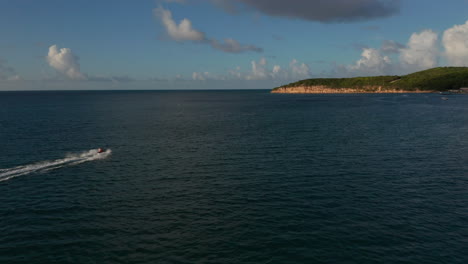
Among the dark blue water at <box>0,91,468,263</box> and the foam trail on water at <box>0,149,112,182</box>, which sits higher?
the foam trail on water at <box>0,149,112,182</box>

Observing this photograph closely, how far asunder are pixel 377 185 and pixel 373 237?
17.7m

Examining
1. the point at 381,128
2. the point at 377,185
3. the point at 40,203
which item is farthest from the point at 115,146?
the point at 381,128

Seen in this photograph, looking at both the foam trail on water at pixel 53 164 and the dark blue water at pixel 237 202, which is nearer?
the dark blue water at pixel 237 202

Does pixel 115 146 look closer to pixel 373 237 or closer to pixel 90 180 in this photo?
pixel 90 180

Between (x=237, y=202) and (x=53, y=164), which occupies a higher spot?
(x=53, y=164)

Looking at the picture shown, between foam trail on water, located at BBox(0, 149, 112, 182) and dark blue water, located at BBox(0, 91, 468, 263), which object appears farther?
foam trail on water, located at BBox(0, 149, 112, 182)

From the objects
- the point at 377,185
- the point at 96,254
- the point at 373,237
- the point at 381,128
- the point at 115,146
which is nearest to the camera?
the point at 96,254

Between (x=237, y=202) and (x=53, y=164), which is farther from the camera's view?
(x=53, y=164)

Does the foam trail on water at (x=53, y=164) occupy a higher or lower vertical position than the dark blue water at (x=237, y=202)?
higher

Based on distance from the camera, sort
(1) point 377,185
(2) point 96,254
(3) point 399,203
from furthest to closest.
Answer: (1) point 377,185
(3) point 399,203
(2) point 96,254

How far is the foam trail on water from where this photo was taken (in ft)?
187

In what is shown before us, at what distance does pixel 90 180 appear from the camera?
53.6 metres

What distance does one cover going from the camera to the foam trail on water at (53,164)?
187ft

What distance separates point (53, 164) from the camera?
62750 millimetres
